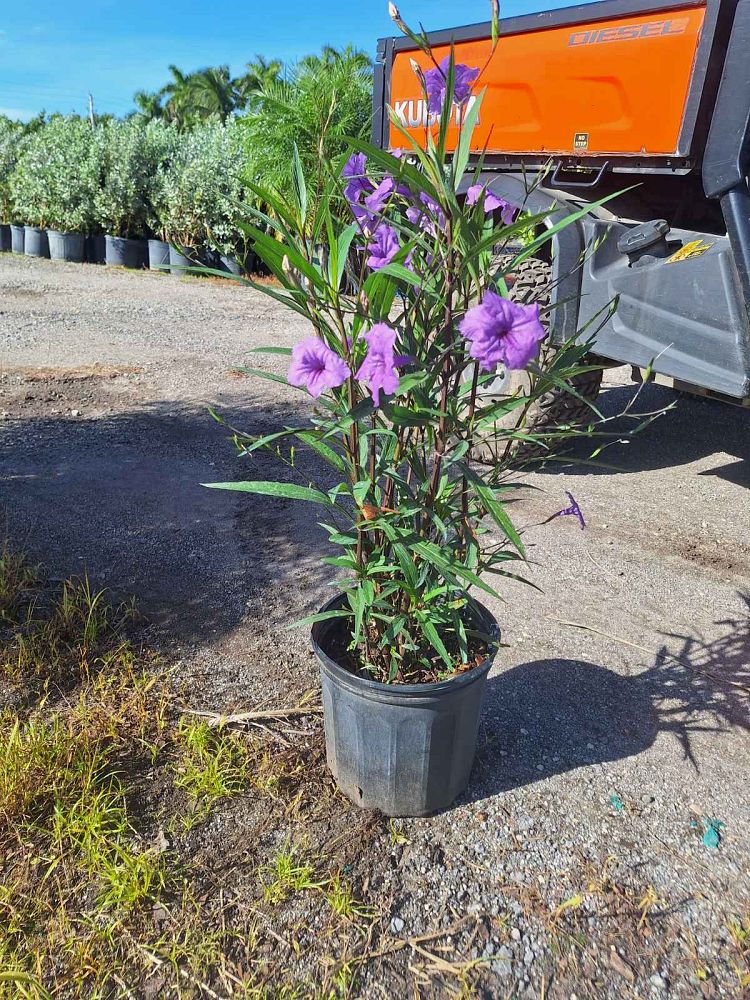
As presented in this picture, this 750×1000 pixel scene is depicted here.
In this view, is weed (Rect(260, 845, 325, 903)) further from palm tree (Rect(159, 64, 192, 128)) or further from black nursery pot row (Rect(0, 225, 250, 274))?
palm tree (Rect(159, 64, 192, 128))

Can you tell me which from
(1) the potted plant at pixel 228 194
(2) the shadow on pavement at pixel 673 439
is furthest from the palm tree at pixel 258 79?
(2) the shadow on pavement at pixel 673 439

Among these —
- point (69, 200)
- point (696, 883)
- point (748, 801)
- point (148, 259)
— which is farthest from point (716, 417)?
point (69, 200)

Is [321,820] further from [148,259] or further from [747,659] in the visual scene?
[148,259]

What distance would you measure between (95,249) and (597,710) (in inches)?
529

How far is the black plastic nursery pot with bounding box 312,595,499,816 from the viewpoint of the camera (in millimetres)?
1730

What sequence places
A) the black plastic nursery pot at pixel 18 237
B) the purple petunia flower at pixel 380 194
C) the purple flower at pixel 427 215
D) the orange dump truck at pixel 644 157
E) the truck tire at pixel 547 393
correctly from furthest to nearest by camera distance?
the black plastic nursery pot at pixel 18 237
the truck tire at pixel 547 393
the orange dump truck at pixel 644 157
the purple petunia flower at pixel 380 194
the purple flower at pixel 427 215

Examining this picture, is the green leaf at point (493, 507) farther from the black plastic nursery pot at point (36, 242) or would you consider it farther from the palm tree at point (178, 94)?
the palm tree at point (178, 94)

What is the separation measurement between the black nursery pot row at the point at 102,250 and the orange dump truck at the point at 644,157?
8.82m

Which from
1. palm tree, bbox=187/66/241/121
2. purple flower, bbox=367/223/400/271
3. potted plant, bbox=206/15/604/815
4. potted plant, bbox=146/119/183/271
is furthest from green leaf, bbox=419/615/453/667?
palm tree, bbox=187/66/241/121

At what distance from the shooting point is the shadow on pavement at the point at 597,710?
2.16 metres

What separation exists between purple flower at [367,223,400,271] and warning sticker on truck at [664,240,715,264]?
2364 millimetres

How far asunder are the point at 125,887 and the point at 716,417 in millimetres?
5069

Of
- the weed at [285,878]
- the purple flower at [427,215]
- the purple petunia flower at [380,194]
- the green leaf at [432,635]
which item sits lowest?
the weed at [285,878]

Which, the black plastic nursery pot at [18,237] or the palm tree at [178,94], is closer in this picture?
the black plastic nursery pot at [18,237]
